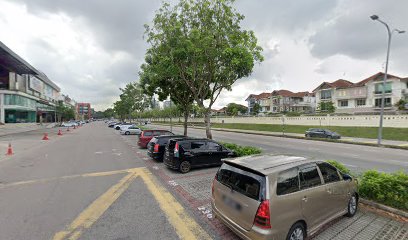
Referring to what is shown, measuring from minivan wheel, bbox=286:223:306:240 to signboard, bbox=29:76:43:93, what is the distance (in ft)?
281

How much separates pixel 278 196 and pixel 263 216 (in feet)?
1.35

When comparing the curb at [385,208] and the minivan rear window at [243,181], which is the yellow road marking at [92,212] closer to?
the minivan rear window at [243,181]

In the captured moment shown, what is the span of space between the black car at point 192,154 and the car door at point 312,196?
5762 millimetres

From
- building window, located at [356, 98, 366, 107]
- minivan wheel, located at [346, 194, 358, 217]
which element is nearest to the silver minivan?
minivan wheel, located at [346, 194, 358, 217]

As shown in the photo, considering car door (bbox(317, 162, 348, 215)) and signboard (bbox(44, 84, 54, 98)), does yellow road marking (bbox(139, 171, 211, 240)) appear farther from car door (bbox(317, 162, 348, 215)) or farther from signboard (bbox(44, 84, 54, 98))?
signboard (bbox(44, 84, 54, 98))

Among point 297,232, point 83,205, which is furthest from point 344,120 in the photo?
point 83,205

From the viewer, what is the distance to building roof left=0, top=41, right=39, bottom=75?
113 feet

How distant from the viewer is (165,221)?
4.96m

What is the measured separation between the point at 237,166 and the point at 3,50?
147 ft

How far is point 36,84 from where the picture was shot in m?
73.6

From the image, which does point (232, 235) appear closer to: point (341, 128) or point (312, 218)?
point (312, 218)

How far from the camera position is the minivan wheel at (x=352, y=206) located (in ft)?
A: 16.4

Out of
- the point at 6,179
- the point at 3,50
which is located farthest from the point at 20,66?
the point at 6,179

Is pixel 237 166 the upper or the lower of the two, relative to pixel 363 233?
upper
